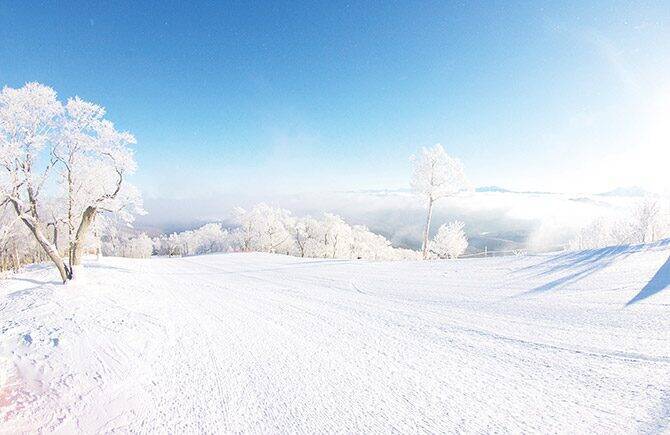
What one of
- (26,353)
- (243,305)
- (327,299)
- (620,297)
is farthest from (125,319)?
(620,297)

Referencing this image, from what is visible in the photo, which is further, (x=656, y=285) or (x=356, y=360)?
(x=656, y=285)

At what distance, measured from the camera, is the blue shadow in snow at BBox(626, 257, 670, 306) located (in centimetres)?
601

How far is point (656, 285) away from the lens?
636 cm

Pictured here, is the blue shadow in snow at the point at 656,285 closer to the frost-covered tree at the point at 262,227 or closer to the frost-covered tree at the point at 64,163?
the frost-covered tree at the point at 64,163

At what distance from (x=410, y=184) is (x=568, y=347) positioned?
828 inches

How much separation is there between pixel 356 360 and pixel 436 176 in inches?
856

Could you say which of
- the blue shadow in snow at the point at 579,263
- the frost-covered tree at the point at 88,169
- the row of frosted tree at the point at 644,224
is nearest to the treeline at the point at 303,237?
the row of frosted tree at the point at 644,224

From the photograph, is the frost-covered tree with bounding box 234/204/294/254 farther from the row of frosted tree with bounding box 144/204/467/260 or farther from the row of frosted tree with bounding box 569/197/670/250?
the row of frosted tree with bounding box 569/197/670/250

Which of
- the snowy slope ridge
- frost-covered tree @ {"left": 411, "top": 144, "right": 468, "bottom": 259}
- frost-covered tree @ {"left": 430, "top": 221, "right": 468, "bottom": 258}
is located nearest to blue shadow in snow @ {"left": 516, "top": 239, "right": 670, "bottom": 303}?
the snowy slope ridge

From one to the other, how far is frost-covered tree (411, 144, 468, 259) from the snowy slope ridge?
1604 cm

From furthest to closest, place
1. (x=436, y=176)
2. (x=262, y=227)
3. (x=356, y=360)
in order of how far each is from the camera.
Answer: (x=262, y=227)
(x=436, y=176)
(x=356, y=360)

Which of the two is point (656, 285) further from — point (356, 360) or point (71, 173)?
point (71, 173)

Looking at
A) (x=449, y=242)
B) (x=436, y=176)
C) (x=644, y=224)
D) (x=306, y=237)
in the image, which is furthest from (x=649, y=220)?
(x=306, y=237)

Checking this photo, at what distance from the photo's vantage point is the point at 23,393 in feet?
11.8
